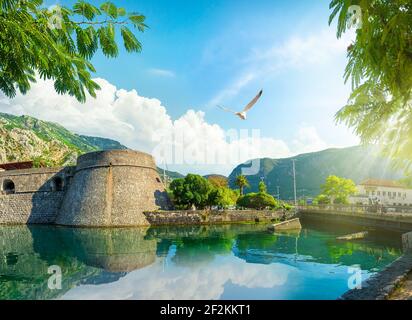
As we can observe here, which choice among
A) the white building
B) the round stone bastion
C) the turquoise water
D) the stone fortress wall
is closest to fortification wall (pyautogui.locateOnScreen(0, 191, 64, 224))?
the stone fortress wall

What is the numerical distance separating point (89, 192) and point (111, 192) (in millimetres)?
3041

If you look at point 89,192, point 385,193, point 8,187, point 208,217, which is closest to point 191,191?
point 208,217

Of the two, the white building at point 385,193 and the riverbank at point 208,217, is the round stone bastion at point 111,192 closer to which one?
the riverbank at point 208,217

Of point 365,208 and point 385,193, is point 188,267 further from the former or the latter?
point 385,193

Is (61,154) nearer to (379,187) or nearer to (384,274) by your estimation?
(379,187)

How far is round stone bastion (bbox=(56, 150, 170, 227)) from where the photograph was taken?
3719cm

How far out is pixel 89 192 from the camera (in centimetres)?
3897

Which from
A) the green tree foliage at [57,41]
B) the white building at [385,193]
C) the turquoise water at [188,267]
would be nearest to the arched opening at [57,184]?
the turquoise water at [188,267]

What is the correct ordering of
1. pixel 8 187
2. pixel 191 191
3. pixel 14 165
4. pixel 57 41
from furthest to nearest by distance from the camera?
pixel 14 165 → pixel 8 187 → pixel 191 191 → pixel 57 41

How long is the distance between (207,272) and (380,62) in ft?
41.2

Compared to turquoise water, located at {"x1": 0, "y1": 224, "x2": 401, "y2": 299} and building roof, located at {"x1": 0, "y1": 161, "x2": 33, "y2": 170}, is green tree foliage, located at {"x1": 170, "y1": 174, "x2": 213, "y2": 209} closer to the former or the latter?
turquoise water, located at {"x1": 0, "y1": 224, "x2": 401, "y2": 299}

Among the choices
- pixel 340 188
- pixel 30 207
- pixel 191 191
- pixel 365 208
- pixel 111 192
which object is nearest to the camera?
pixel 365 208

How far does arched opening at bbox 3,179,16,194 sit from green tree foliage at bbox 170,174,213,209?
89.3 feet

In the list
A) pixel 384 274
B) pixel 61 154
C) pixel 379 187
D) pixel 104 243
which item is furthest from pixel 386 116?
pixel 61 154
